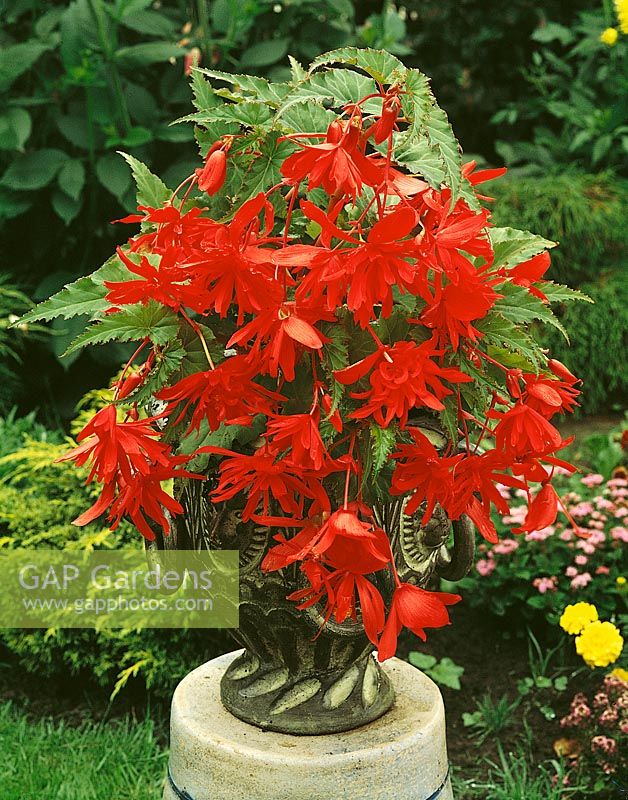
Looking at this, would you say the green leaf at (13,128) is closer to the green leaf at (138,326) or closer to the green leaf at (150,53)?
the green leaf at (150,53)

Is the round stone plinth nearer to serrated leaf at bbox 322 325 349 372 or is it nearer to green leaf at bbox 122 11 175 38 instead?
serrated leaf at bbox 322 325 349 372

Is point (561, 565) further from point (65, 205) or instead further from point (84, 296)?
point (65, 205)

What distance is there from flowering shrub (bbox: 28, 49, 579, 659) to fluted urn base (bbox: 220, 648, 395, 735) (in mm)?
223

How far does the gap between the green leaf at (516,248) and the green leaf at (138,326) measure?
47 cm

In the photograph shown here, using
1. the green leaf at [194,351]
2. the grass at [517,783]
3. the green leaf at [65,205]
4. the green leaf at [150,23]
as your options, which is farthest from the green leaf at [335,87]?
the green leaf at [150,23]

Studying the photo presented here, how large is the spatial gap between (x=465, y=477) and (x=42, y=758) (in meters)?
1.71

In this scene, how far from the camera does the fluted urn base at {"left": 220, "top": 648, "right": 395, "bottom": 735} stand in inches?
63.9

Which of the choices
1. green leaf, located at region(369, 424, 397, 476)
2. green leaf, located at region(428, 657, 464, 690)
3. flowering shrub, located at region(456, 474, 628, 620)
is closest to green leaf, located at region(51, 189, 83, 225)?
flowering shrub, located at region(456, 474, 628, 620)

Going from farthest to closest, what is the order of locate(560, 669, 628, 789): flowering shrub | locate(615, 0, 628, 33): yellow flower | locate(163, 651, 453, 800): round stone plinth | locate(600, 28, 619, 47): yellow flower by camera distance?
locate(600, 28, 619, 47): yellow flower
locate(615, 0, 628, 33): yellow flower
locate(560, 669, 628, 789): flowering shrub
locate(163, 651, 453, 800): round stone plinth

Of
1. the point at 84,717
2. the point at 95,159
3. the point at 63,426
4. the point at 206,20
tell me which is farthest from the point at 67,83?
the point at 84,717

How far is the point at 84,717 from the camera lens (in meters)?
2.90

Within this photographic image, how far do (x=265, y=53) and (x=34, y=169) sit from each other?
1005 millimetres

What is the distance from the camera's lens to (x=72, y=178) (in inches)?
143

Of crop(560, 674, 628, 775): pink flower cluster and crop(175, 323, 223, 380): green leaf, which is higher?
crop(175, 323, 223, 380): green leaf
